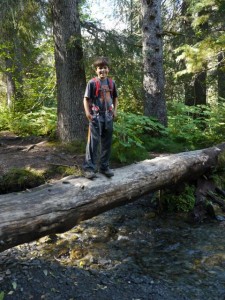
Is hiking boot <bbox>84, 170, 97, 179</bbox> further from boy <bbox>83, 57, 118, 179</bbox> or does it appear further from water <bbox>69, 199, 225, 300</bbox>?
water <bbox>69, 199, 225, 300</bbox>

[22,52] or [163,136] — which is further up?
[22,52]

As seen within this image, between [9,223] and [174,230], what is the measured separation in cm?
357

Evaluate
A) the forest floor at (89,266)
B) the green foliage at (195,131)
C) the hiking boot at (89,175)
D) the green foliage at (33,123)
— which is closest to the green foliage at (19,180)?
the forest floor at (89,266)

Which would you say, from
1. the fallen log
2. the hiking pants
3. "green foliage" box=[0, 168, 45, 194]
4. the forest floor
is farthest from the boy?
"green foliage" box=[0, 168, 45, 194]

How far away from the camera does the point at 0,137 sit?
1169 cm

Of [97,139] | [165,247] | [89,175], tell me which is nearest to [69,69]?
[97,139]

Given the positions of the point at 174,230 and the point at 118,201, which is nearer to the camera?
the point at 118,201

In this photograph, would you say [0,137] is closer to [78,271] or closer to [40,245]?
[40,245]

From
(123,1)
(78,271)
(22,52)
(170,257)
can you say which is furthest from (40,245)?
(123,1)

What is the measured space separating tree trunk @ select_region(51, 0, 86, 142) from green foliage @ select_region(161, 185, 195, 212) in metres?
3.48

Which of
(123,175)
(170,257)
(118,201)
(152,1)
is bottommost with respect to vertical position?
(170,257)

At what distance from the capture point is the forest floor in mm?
4406

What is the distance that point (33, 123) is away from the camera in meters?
11.7

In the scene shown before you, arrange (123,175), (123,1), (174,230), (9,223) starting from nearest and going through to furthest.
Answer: (9,223) → (123,175) → (174,230) → (123,1)
